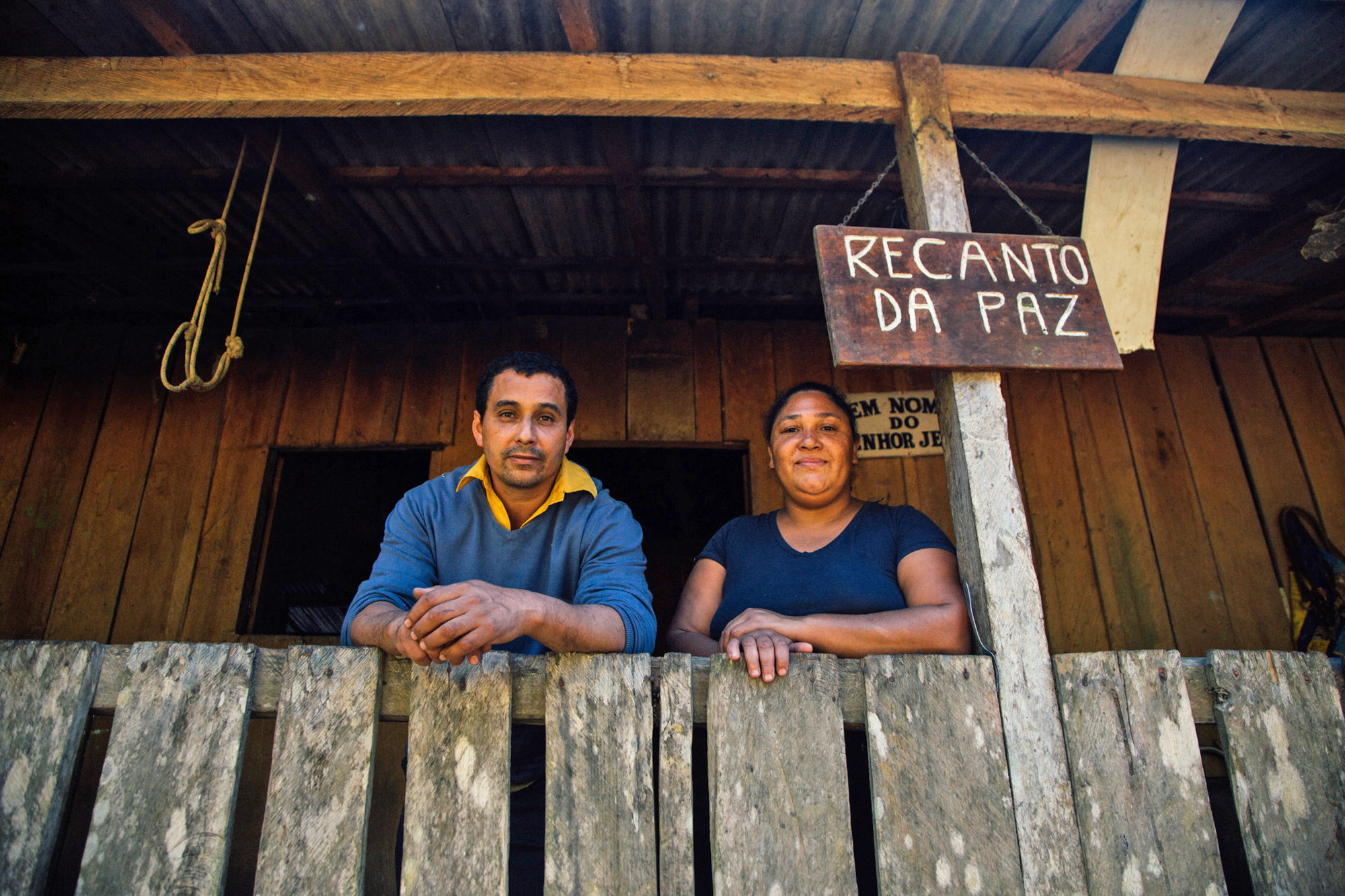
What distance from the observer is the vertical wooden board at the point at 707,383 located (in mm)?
3719

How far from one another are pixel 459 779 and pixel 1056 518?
3.30 meters

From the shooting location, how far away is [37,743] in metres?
1.38

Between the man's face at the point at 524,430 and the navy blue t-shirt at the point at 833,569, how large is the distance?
0.62 meters

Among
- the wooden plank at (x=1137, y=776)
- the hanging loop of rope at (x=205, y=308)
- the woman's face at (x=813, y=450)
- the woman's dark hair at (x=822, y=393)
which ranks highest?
the hanging loop of rope at (x=205, y=308)

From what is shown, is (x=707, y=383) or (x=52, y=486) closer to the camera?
(x=52, y=486)

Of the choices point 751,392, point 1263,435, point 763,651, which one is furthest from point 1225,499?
point 763,651

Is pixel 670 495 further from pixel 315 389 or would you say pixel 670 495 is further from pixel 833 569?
pixel 833 569

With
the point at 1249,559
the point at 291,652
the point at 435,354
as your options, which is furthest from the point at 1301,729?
the point at 435,354

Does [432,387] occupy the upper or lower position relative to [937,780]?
upper

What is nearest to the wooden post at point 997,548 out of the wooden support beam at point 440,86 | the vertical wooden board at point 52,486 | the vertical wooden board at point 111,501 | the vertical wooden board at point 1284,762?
the wooden support beam at point 440,86

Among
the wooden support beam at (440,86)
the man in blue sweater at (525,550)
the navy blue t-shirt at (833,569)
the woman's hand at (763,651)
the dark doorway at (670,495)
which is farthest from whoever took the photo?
the dark doorway at (670,495)

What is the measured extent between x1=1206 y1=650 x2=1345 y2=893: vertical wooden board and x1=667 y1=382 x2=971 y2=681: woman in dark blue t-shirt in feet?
1.70

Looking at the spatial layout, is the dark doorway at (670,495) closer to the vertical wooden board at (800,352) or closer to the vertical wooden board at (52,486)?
the vertical wooden board at (800,352)

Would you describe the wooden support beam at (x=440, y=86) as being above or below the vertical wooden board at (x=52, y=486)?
above
